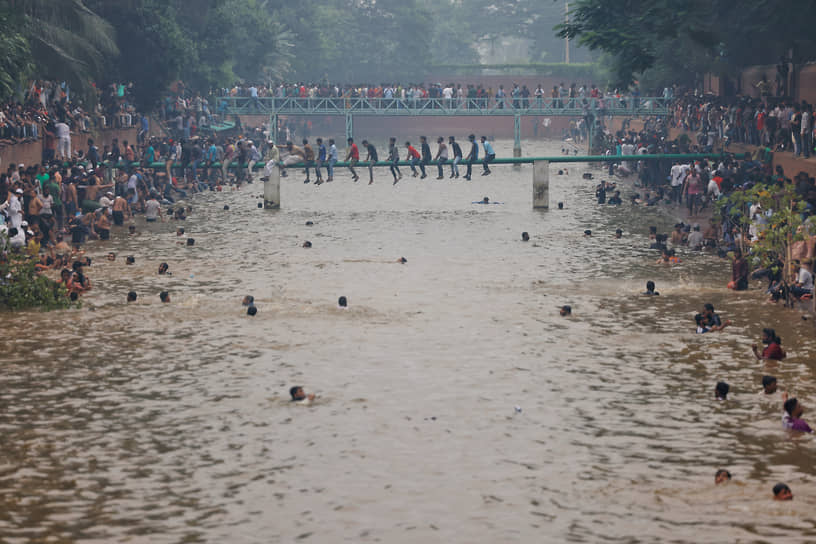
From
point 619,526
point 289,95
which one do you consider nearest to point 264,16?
point 289,95

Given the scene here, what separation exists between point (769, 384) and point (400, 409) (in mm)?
5956

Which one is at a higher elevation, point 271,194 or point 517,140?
point 517,140

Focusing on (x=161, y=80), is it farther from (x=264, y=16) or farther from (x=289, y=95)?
(x=264, y=16)

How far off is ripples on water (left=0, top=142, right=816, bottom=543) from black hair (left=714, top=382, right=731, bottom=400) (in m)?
0.26

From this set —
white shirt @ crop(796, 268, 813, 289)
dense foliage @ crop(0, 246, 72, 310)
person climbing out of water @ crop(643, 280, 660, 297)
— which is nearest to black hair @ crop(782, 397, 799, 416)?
white shirt @ crop(796, 268, 813, 289)

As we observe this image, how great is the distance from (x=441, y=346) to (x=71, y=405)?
290 inches

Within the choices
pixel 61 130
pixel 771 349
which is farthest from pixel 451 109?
pixel 771 349

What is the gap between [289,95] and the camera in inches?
3051

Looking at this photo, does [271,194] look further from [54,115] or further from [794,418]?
[794,418]

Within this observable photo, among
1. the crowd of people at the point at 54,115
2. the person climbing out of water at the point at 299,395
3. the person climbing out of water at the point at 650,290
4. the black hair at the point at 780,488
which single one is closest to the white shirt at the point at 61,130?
the crowd of people at the point at 54,115

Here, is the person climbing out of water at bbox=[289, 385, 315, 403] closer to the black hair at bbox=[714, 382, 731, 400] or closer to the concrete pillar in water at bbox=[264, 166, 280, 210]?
the black hair at bbox=[714, 382, 731, 400]

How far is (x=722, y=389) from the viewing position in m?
19.0

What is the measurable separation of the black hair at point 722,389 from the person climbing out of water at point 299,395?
6536 mm

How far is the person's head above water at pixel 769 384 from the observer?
62.2ft
